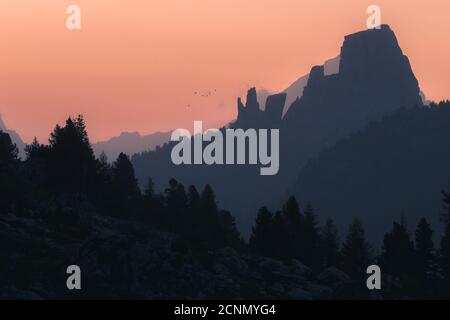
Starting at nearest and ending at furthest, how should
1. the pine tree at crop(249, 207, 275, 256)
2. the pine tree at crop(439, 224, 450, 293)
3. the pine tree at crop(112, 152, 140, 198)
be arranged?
the pine tree at crop(249, 207, 275, 256) < the pine tree at crop(439, 224, 450, 293) < the pine tree at crop(112, 152, 140, 198)

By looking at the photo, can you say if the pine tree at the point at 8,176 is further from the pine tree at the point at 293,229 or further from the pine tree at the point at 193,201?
the pine tree at the point at 293,229

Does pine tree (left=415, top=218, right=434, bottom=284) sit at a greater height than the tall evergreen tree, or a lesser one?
lesser

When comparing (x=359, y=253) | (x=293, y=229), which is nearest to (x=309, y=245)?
(x=293, y=229)

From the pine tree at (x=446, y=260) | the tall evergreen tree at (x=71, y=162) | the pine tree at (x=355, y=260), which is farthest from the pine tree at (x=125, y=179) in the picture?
the pine tree at (x=446, y=260)

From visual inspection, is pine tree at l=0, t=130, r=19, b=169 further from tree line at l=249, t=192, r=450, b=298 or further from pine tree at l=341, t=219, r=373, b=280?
pine tree at l=341, t=219, r=373, b=280

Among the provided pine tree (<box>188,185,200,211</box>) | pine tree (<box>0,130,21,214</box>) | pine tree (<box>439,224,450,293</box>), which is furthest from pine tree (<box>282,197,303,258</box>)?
pine tree (<box>0,130,21,214</box>)

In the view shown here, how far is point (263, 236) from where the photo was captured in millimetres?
143375

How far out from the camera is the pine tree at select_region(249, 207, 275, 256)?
466ft

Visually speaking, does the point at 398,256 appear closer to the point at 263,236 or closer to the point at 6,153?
the point at 263,236

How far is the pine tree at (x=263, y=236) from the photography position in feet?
466

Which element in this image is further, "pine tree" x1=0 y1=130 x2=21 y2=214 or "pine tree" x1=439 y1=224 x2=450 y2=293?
"pine tree" x1=439 y1=224 x2=450 y2=293

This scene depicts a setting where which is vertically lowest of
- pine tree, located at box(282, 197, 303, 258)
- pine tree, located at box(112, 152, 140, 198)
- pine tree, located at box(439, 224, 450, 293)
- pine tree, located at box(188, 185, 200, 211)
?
pine tree, located at box(439, 224, 450, 293)

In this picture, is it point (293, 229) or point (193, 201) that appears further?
point (193, 201)
